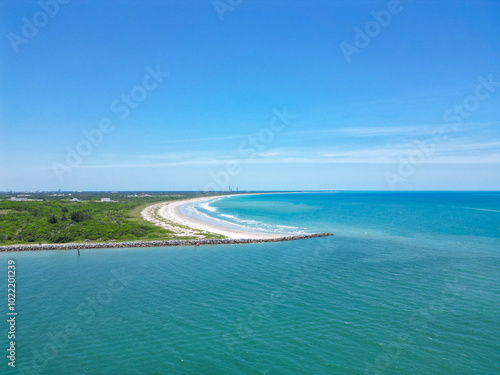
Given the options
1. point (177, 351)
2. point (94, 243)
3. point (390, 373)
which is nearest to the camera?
point (390, 373)

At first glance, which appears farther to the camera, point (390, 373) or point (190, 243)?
point (190, 243)

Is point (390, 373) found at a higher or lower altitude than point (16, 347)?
higher

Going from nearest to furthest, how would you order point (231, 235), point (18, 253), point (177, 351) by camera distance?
1. point (177, 351)
2. point (18, 253)
3. point (231, 235)

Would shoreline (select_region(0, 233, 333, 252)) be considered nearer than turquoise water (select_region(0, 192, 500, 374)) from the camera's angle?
No

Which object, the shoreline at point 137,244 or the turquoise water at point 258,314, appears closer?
the turquoise water at point 258,314

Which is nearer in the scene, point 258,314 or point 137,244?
point 258,314

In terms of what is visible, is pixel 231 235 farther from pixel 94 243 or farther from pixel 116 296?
pixel 116 296

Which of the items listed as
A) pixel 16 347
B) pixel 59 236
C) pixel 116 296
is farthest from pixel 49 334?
pixel 59 236
